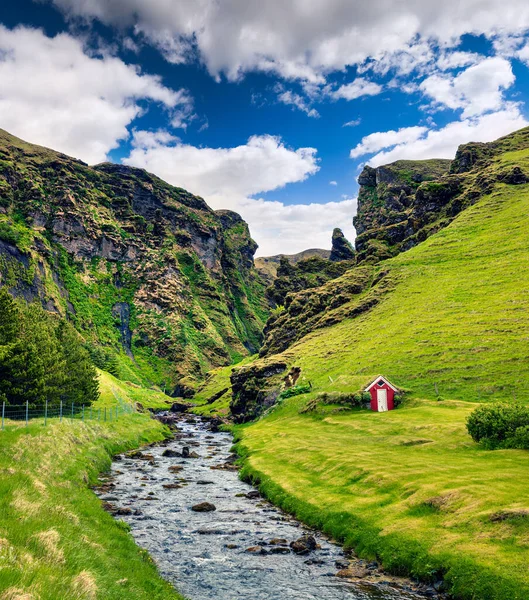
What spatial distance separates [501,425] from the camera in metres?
41.0

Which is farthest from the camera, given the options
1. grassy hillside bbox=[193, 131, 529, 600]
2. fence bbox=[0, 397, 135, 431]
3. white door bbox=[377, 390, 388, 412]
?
white door bbox=[377, 390, 388, 412]

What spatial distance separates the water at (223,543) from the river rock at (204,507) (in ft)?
1.94

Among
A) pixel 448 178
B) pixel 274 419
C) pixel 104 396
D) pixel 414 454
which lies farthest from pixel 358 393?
pixel 448 178

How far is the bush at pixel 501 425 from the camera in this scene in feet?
130

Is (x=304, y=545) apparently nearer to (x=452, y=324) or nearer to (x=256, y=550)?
(x=256, y=550)

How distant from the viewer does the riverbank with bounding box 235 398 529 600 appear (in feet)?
69.6

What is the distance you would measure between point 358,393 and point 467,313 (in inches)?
1681

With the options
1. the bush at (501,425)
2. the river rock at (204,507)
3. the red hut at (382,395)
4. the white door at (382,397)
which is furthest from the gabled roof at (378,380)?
the river rock at (204,507)

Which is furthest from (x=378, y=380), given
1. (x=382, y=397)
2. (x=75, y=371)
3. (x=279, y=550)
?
(x=75, y=371)

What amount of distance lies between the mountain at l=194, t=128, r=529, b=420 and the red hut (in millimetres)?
4836

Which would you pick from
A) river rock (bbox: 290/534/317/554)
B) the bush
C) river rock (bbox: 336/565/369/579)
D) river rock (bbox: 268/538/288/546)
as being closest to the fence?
river rock (bbox: 268/538/288/546)

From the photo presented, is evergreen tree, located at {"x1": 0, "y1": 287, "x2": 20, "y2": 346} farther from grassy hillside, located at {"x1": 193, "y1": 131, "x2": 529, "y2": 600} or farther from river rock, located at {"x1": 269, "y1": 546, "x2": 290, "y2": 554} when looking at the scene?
river rock, located at {"x1": 269, "y1": 546, "x2": 290, "y2": 554}

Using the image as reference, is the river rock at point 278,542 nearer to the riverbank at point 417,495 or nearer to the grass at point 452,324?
the riverbank at point 417,495

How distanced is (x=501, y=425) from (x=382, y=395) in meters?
31.6
